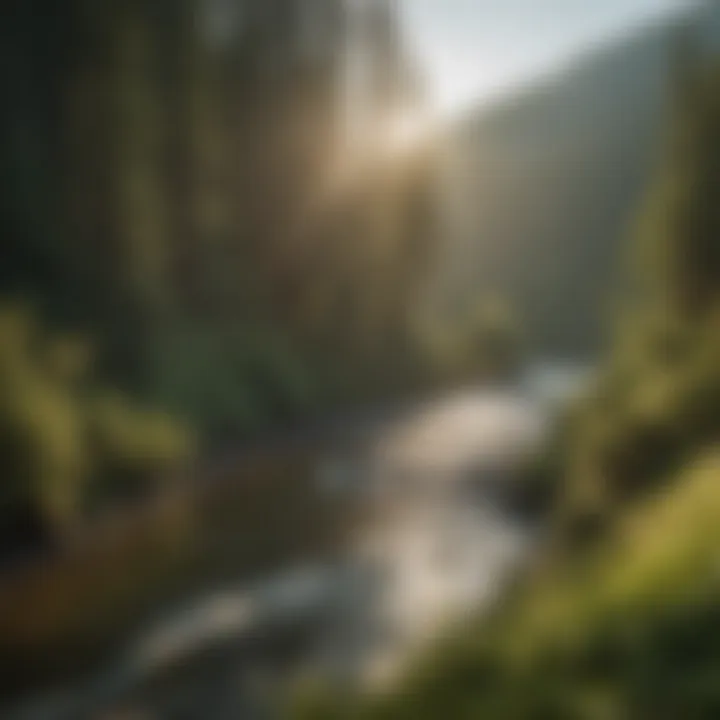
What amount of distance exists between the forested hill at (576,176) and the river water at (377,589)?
0.14m

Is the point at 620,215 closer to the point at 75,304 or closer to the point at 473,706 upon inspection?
the point at 473,706

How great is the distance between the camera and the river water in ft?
6.81

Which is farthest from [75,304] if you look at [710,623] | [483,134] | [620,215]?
[710,623]

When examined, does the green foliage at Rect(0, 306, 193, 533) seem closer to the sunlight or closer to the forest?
the forest

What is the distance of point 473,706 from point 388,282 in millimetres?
1168

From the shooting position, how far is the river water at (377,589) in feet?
6.81

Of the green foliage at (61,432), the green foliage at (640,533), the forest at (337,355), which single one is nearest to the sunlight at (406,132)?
the forest at (337,355)

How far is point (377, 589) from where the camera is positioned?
2.18 metres

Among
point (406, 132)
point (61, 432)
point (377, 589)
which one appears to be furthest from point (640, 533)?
point (61, 432)

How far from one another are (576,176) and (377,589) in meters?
0.91

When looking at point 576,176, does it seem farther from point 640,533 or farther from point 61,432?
point 61,432

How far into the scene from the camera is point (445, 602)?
2.08 m

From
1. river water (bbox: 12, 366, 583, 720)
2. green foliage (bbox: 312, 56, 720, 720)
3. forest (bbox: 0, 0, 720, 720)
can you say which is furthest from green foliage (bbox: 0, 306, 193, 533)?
green foliage (bbox: 312, 56, 720, 720)

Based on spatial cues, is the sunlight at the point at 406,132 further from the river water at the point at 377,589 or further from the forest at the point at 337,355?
the river water at the point at 377,589
